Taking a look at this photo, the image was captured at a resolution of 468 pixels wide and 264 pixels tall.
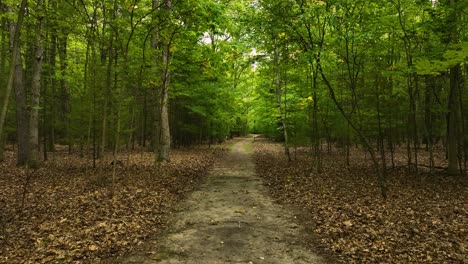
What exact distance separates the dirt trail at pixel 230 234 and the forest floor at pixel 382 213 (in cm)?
64

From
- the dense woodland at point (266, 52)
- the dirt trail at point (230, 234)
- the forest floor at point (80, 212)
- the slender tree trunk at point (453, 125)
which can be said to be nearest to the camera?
the dirt trail at point (230, 234)

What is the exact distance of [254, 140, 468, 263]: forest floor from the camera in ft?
20.2

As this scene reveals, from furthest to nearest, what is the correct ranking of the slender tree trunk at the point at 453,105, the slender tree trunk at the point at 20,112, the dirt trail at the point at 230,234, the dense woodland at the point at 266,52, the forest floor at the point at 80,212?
the slender tree trunk at the point at 20,112 → the slender tree trunk at the point at 453,105 → the dense woodland at the point at 266,52 → the forest floor at the point at 80,212 → the dirt trail at the point at 230,234

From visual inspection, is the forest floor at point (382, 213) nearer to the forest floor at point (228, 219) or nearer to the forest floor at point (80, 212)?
the forest floor at point (228, 219)

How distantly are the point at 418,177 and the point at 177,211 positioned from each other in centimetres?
1062

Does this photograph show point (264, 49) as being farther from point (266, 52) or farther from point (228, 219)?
point (228, 219)

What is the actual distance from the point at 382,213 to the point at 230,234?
4.20m

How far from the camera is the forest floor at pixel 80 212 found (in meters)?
6.07

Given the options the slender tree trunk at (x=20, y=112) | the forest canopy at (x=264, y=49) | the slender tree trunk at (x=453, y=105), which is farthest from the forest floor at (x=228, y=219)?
the forest canopy at (x=264, y=49)

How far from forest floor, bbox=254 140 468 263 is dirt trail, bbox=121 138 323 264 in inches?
25.2

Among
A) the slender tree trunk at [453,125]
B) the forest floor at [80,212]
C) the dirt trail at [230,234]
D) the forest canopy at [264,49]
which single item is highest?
the forest canopy at [264,49]

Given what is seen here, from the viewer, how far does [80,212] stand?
8062mm

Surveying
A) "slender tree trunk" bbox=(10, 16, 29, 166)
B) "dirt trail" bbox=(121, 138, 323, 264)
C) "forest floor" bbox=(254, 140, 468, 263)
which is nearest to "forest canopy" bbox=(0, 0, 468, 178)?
"slender tree trunk" bbox=(10, 16, 29, 166)

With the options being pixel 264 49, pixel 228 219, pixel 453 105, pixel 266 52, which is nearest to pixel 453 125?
pixel 453 105
